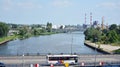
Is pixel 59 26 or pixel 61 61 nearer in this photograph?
pixel 61 61

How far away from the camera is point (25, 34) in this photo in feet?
310

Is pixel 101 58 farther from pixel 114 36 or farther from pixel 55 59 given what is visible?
pixel 114 36

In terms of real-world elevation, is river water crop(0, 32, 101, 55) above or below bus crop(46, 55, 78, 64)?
below

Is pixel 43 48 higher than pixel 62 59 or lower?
lower

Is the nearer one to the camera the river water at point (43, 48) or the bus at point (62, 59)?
the bus at point (62, 59)

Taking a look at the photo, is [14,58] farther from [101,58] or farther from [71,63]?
[101,58]

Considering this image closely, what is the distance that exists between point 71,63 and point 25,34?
7252 centimetres

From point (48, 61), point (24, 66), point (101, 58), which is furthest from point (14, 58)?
point (101, 58)

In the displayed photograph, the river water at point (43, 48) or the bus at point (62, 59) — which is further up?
the bus at point (62, 59)

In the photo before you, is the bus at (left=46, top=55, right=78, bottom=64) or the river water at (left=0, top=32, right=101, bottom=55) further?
the river water at (left=0, top=32, right=101, bottom=55)

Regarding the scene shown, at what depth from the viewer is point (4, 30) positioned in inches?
3027

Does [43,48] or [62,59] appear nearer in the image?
[62,59]

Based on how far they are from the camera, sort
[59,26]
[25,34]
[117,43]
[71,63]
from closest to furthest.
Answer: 1. [71,63]
2. [117,43]
3. [25,34]
4. [59,26]

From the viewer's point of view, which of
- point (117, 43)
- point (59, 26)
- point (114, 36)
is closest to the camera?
point (117, 43)
